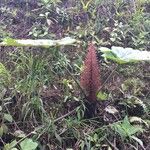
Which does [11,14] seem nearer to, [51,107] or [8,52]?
[8,52]

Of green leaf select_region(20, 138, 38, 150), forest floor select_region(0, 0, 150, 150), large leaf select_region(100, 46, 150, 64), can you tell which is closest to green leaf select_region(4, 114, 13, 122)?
forest floor select_region(0, 0, 150, 150)

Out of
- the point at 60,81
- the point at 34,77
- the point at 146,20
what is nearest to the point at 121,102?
the point at 60,81

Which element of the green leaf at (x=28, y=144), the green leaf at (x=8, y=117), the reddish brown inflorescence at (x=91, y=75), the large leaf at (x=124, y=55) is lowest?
the green leaf at (x=28, y=144)

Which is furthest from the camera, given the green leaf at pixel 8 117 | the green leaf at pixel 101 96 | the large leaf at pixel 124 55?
the green leaf at pixel 101 96

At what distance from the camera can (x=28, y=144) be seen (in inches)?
86.7

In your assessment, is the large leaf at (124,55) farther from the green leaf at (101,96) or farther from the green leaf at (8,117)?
the green leaf at (8,117)

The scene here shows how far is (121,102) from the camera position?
9.37 feet

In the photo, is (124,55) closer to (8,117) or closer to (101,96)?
(101,96)

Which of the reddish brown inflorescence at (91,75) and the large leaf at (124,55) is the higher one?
the large leaf at (124,55)

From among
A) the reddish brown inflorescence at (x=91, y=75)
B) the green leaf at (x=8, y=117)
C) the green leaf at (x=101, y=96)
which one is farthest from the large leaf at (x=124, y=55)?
the green leaf at (x=8, y=117)

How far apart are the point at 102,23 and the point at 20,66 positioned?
135 cm

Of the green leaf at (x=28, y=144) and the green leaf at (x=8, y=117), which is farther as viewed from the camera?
the green leaf at (x=8, y=117)

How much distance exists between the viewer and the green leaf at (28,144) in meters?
2.18

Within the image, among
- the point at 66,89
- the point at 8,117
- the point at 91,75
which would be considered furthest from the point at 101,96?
the point at 8,117
